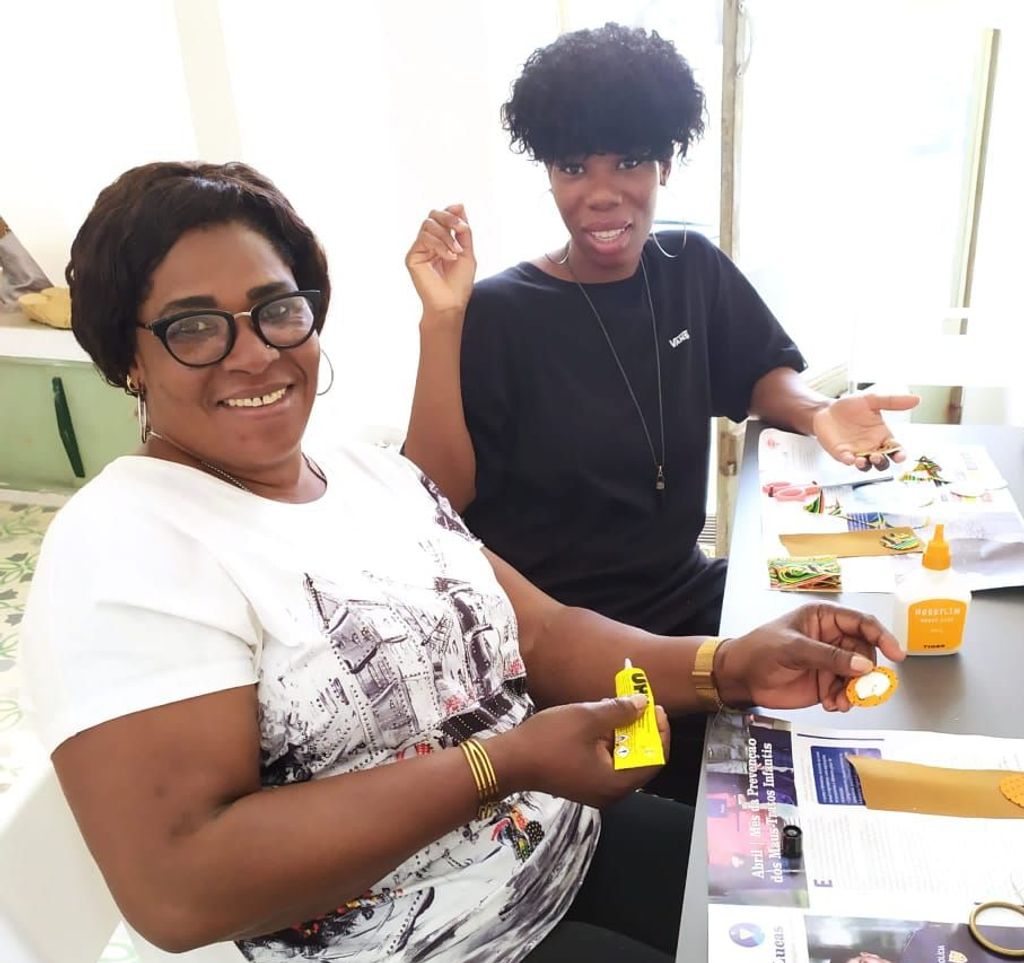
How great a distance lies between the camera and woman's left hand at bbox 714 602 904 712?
3.14 ft

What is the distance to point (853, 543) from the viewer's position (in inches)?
49.4

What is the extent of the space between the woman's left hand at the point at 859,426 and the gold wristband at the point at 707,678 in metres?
0.48

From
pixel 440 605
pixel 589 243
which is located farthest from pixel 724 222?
pixel 440 605

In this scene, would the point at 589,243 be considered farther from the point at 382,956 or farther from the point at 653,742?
the point at 382,956

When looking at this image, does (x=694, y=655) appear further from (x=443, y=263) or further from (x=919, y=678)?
(x=443, y=263)

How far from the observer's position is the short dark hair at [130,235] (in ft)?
2.95

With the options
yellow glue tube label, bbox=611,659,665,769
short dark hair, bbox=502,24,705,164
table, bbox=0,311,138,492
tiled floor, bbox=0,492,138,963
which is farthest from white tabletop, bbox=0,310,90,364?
yellow glue tube label, bbox=611,659,665,769

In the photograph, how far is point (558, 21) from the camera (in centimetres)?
223

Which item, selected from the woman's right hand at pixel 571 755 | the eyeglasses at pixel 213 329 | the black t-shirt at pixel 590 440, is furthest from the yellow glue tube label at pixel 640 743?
the black t-shirt at pixel 590 440

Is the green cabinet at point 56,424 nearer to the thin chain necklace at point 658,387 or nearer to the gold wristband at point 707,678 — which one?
the thin chain necklace at point 658,387

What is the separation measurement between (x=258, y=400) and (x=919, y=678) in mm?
727

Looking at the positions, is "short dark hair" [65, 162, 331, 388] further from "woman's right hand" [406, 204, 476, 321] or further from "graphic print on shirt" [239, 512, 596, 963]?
"woman's right hand" [406, 204, 476, 321]

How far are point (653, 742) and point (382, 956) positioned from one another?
32cm

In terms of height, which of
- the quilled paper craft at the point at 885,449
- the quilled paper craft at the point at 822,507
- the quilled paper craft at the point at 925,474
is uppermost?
the quilled paper craft at the point at 885,449
